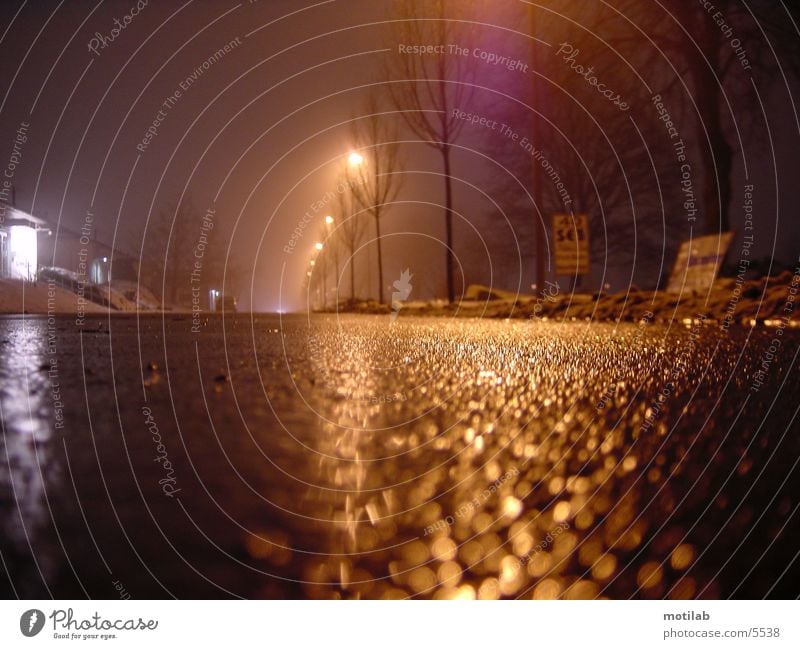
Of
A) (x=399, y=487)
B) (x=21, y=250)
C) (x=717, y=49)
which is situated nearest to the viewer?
(x=399, y=487)

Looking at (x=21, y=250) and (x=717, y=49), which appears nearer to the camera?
(x=717, y=49)

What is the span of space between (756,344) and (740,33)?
994 cm

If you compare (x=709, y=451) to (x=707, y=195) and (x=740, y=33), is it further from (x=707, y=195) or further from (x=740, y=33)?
(x=740, y=33)

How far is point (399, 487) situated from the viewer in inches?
71.1

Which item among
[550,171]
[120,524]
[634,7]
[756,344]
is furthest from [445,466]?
[550,171]

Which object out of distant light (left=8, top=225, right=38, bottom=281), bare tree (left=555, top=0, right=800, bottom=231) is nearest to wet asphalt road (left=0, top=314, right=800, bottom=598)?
bare tree (left=555, top=0, right=800, bottom=231)

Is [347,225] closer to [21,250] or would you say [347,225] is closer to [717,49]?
[21,250]

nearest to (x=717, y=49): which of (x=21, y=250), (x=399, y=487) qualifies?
(x=399, y=487)

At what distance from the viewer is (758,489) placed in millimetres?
1874

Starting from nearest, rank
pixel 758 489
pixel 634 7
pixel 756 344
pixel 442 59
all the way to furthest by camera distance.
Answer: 1. pixel 758 489
2. pixel 756 344
3. pixel 634 7
4. pixel 442 59

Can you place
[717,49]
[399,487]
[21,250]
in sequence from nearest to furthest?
[399,487] < [717,49] < [21,250]

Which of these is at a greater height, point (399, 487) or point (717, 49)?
point (717, 49)

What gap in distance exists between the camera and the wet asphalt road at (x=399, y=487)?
1.26 metres

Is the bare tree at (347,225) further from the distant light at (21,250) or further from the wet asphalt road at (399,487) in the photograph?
the wet asphalt road at (399,487)
